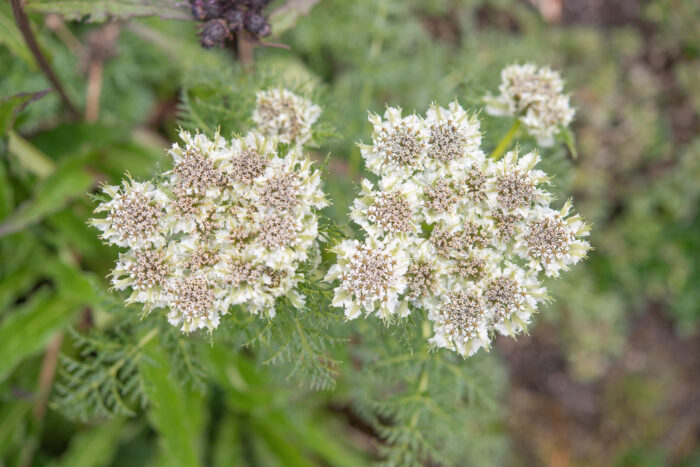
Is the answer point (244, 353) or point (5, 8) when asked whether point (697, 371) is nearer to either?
point (244, 353)

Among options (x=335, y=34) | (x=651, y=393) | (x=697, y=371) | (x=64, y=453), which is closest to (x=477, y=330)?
(x=335, y=34)

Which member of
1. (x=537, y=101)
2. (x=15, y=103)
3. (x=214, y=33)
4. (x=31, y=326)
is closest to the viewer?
(x=214, y=33)

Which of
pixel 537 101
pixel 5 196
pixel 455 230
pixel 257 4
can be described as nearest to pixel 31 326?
pixel 5 196

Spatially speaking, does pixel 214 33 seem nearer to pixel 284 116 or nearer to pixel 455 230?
pixel 284 116

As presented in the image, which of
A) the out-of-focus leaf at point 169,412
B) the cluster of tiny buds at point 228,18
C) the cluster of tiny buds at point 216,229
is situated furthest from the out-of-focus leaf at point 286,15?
the out-of-focus leaf at point 169,412

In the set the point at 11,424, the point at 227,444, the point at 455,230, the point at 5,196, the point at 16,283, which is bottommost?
the point at 11,424

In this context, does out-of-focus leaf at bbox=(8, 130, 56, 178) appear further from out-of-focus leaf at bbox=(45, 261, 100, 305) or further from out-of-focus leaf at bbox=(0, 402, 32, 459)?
out-of-focus leaf at bbox=(0, 402, 32, 459)
